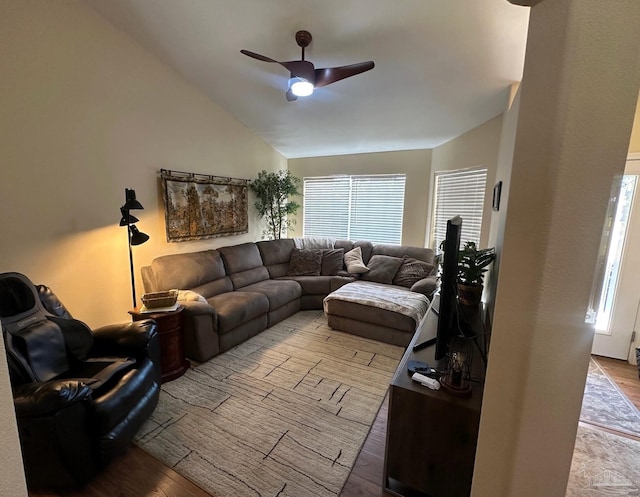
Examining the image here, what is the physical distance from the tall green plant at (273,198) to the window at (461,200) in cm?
233

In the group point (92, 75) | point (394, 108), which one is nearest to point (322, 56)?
point (394, 108)

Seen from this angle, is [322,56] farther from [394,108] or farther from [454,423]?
[454,423]

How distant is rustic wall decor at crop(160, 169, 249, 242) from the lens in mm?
3223

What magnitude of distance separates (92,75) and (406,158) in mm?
3951

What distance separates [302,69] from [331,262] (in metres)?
2.83

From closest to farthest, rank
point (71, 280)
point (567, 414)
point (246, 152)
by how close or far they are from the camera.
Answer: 1. point (567, 414)
2. point (71, 280)
3. point (246, 152)

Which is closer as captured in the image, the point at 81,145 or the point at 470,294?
the point at 470,294

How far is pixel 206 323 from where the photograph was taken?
268 cm

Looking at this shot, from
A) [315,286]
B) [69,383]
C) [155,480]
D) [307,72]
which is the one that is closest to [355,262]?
[315,286]

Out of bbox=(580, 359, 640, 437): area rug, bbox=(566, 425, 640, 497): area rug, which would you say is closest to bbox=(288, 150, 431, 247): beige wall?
bbox=(580, 359, 640, 437): area rug

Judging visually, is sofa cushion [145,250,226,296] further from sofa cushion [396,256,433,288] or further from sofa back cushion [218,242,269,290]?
sofa cushion [396,256,433,288]

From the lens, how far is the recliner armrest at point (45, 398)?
1.30 metres

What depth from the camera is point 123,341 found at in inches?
77.1

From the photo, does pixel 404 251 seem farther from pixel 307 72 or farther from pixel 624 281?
pixel 307 72
